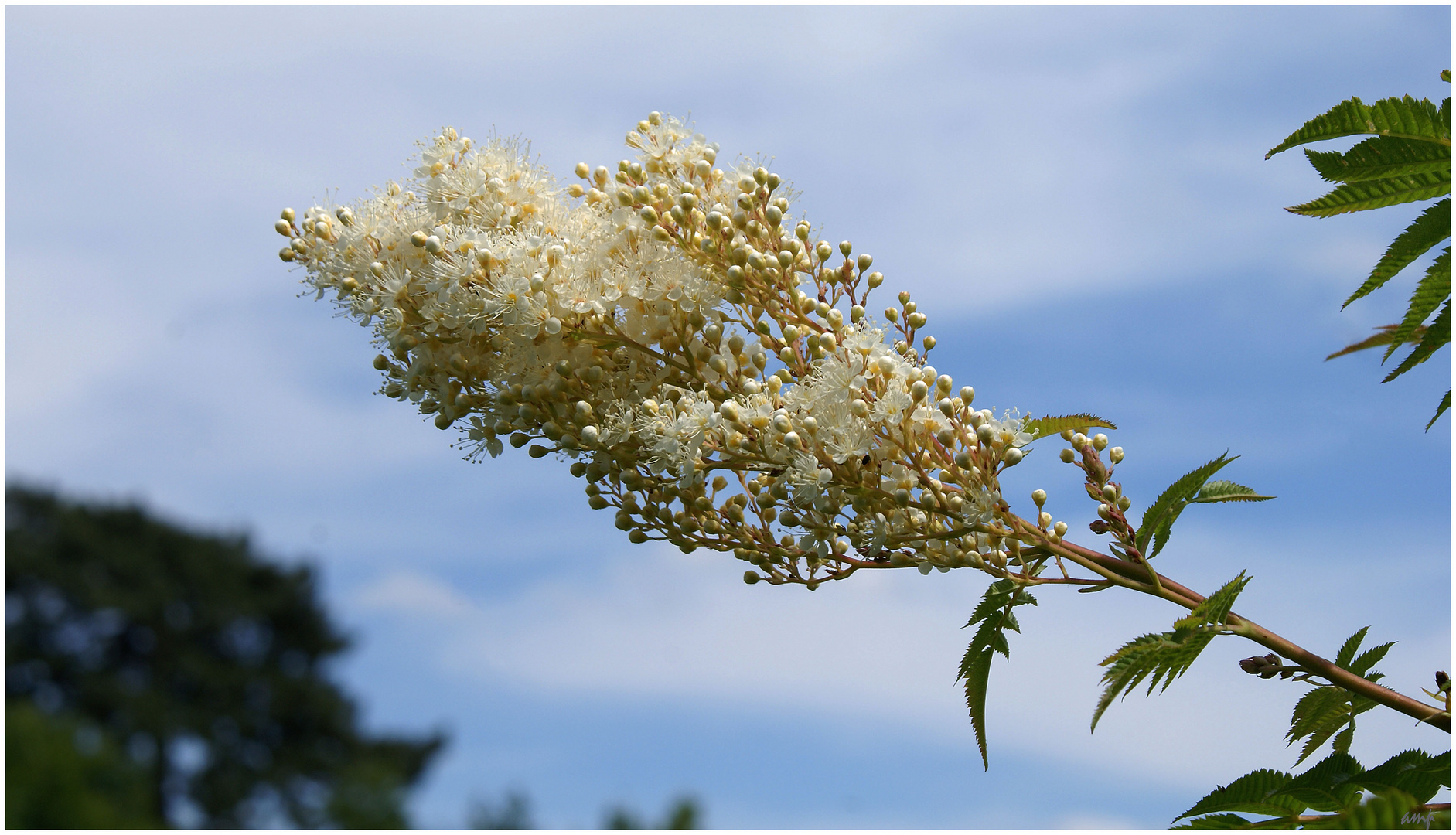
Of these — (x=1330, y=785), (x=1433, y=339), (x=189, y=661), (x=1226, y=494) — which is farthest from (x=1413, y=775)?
(x=189, y=661)

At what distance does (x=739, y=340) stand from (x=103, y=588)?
34.0 m

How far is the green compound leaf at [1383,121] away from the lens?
2.19m

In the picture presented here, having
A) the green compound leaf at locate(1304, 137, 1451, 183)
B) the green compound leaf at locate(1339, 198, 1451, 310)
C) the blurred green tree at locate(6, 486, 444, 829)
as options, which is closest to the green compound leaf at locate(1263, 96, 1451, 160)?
the green compound leaf at locate(1304, 137, 1451, 183)

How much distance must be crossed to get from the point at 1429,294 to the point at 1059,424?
91 centimetres

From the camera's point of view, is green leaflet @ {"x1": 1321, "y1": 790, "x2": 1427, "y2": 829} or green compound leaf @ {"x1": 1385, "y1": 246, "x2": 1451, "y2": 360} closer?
green leaflet @ {"x1": 1321, "y1": 790, "x2": 1427, "y2": 829}

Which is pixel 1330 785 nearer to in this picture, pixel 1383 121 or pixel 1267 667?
pixel 1267 667

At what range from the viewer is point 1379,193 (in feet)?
7.60

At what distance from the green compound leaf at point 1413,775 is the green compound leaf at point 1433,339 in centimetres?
93

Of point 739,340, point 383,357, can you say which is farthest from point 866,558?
point 383,357

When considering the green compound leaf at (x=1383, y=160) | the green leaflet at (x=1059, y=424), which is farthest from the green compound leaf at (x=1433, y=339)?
the green leaflet at (x=1059, y=424)

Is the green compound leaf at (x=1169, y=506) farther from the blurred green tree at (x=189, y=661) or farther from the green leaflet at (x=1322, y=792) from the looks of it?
the blurred green tree at (x=189, y=661)

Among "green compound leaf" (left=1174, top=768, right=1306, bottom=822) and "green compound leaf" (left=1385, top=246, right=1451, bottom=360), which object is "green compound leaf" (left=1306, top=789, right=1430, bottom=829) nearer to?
"green compound leaf" (left=1174, top=768, right=1306, bottom=822)

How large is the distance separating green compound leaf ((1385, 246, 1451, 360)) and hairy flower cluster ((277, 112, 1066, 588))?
88 cm

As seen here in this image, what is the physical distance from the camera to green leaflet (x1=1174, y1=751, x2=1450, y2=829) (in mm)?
2311
